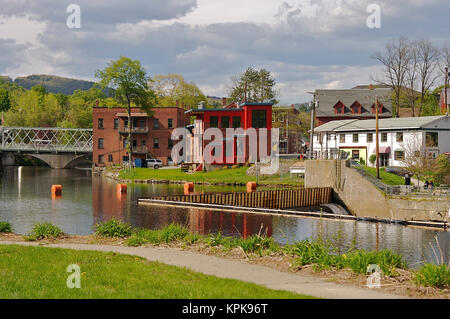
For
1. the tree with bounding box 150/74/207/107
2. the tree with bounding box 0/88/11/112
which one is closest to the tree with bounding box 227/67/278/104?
the tree with bounding box 150/74/207/107

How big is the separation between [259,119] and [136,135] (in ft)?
101

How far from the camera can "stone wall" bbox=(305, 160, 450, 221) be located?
3559 centimetres

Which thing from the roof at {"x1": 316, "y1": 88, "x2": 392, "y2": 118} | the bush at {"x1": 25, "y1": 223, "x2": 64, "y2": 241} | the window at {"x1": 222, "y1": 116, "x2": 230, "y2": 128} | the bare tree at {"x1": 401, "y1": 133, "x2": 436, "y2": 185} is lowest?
the bush at {"x1": 25, "y1": 223, "x2": 64, "y2": 241}

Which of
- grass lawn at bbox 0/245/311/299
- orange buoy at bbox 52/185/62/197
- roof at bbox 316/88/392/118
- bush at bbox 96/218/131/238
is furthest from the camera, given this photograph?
roof at bbox 316/88/392/118

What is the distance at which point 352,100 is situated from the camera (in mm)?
87000

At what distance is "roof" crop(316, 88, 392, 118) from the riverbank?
1038 inches

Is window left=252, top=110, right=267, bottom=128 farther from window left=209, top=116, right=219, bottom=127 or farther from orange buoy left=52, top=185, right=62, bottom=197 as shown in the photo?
orange buoy left=52, top=185, right=62, bottom=197

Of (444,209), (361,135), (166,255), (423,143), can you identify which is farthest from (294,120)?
(166,255)

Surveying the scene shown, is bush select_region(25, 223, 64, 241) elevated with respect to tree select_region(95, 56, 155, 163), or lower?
lower

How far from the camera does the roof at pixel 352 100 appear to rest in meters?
85.4

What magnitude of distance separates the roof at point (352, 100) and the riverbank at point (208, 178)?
86.5 ft

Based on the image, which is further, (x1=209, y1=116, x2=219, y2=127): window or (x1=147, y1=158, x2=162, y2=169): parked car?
(x1=147, y1=158, x2=162, y2=169): parked car

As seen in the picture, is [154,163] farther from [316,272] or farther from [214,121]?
[316,272]
